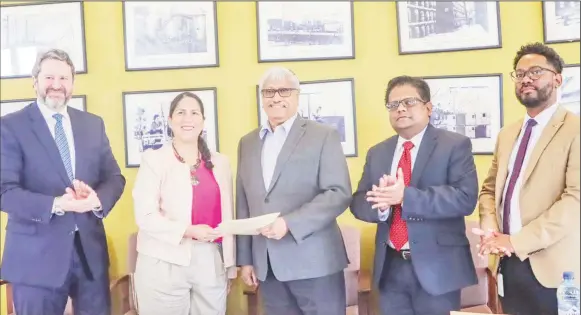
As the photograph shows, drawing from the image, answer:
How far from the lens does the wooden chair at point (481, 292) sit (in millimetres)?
2250

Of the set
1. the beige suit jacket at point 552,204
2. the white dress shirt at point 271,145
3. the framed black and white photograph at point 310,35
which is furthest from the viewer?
the framed black and white photograph at point 310,35

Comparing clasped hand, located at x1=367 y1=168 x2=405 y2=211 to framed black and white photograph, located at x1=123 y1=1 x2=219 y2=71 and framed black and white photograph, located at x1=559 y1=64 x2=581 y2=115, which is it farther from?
framed black and white photograph, located at x1=123 y1=1 x2=219 y2=71

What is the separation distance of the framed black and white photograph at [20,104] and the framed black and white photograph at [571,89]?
6.57 feet

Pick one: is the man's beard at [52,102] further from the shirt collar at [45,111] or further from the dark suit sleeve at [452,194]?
the dark suit sleeve at [452,194]

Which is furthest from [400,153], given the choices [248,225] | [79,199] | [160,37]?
[79,199]

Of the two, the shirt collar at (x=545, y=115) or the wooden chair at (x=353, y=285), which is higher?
the shirt collar at (x=545, y=115)

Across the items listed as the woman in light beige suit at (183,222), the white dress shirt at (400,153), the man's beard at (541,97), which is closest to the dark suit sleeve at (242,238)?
the woman in light beige suit at (183,222)

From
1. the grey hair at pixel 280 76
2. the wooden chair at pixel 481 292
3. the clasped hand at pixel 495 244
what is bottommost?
the wooden chair at pixel 481 292

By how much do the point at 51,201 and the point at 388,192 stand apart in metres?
1.31

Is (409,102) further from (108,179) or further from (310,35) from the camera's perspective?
(108,179)

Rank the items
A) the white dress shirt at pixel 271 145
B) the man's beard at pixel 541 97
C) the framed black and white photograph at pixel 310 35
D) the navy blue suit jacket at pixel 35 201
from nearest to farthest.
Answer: the man's beard at pixel 541 97
the navy blue suit jacket at pixel 35 201
the white dress shirt at pixel 271 145
the framed black and white photograph at pixel 310 35

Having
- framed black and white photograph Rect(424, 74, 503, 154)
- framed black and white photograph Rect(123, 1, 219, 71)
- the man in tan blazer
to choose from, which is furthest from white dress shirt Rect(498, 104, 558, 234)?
framed black and white photograph Rect(123, 1, 219, 71)

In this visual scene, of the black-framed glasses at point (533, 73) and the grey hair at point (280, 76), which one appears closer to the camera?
the black-framed glasses at point (533, 73)

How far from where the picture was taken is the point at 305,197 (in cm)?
203
